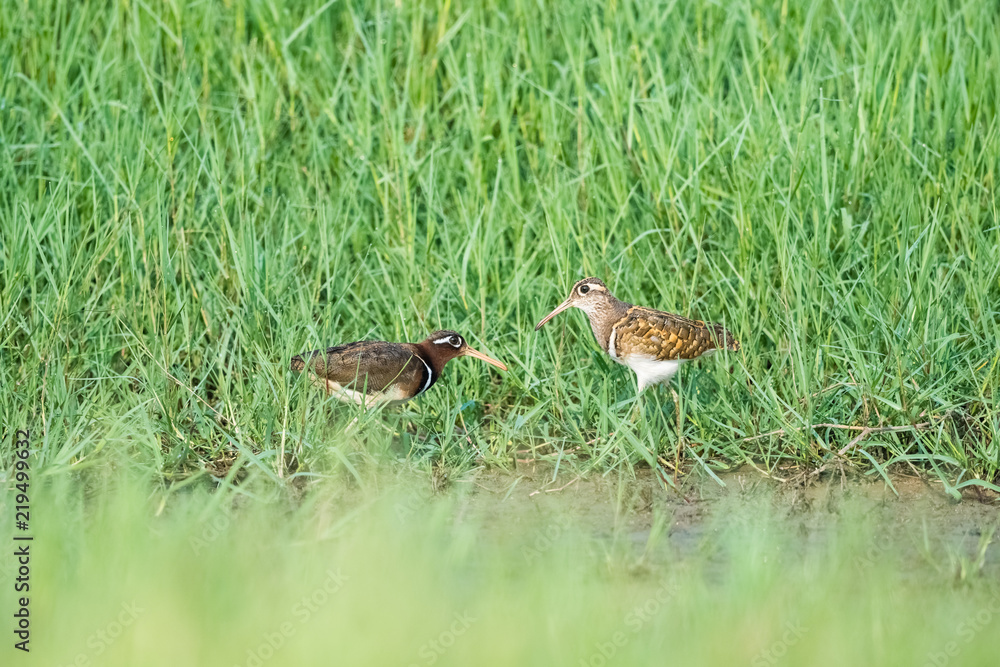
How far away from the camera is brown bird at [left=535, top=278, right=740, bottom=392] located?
191 inches

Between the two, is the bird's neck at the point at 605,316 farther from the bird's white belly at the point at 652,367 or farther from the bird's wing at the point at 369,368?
the bird's wing at the point at 369,368

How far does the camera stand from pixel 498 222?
592cm

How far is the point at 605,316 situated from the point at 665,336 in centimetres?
33

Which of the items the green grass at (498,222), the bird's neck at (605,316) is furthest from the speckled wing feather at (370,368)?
the bird's neck at (605,316)

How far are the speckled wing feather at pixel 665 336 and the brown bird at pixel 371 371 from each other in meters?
0.83

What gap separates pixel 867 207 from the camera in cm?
590

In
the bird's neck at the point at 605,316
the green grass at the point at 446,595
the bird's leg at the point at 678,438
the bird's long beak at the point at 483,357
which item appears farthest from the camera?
the bird's long beak at the point at 483,357

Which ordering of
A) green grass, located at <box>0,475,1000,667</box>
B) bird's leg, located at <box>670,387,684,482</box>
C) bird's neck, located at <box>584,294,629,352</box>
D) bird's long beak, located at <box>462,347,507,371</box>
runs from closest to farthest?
1. green grass, located at <box>0,475,1000,667</box>
2. bird's leg, located at <box>670,387,684,482</box>
3. bird's neck, located at <box>584,294,629,352</box>
4. bird's long beak, located at <box>462,347,507,371</box>

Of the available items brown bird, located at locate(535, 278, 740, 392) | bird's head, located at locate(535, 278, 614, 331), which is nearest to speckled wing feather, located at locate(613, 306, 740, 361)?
brown bird, located at locate(535, 278, 740, 392)

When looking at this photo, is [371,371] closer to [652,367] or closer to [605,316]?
[605,316]

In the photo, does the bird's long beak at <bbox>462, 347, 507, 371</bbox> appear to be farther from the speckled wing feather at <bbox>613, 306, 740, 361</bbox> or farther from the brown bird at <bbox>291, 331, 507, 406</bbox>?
the speckled wing feather at <bbox>613, 306, 740, 361</bbox>

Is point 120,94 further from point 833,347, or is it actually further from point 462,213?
point 833,347

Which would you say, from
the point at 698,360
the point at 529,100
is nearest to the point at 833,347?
the point at 698,360

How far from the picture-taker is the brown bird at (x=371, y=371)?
4.91 m
